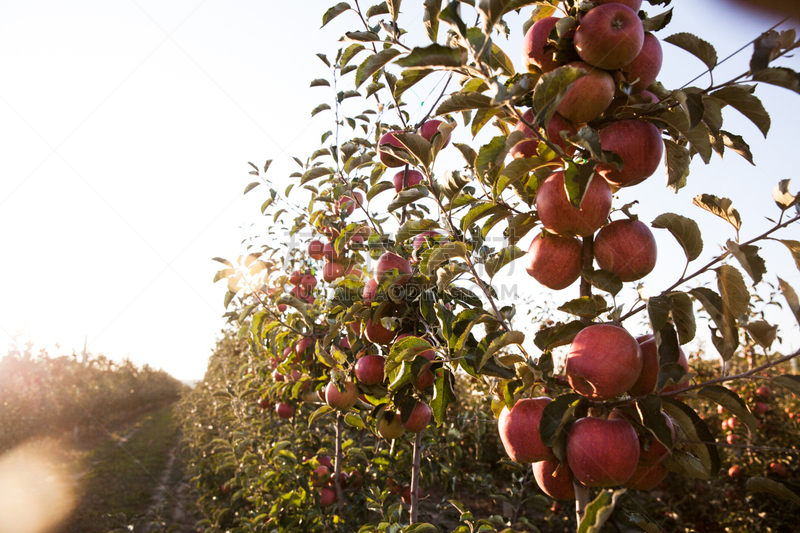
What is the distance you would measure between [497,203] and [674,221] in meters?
0.41

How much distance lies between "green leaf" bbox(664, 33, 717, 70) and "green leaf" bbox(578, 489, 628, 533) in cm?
90

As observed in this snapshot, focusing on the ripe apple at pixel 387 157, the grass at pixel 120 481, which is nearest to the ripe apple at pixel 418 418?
the ripe apple at pixel 387 157

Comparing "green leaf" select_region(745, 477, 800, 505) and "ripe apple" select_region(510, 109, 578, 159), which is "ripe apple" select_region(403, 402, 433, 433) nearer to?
"green leaf" select_region(745, 477, 800, 505)

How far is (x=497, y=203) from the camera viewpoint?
3.61ft

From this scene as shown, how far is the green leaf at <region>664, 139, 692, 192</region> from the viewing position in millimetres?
1086

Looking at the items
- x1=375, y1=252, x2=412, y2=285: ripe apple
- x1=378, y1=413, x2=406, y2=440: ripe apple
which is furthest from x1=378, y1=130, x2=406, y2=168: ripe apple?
x1=378, y1=413, x2=406, y2=440: ripe apple

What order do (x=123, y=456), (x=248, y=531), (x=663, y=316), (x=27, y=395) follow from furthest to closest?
(x=27, y=395)
(x=123, y=456)
(x=248, y=531)
(x=663, y=316)

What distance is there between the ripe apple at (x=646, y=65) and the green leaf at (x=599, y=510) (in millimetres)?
840

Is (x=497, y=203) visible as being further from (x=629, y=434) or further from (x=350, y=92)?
(x=350, y=92)

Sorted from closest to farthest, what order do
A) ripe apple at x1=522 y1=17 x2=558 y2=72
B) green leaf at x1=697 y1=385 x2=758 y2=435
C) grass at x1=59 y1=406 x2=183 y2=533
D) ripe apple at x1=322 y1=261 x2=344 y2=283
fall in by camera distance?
green leaf at x1=697 y1=385 x2=758 y2=435 → ripe apple at x1=522 y1=17 x2=558 y2=72 → ripe apple at x1=322 y1=261 x2=344 y2=283 → grass at x1=59 y1=406 x2=183 y2=533

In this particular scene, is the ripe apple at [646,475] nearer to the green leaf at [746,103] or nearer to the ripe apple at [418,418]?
the green leaf at [746,103]

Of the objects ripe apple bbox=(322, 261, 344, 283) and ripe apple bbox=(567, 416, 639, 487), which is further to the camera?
ripe apple bbox=(322, 261, 344, 283)

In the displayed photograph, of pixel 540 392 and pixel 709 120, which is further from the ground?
pixel 709 120

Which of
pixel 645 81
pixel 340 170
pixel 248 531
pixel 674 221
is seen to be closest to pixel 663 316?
pixel 674 221
